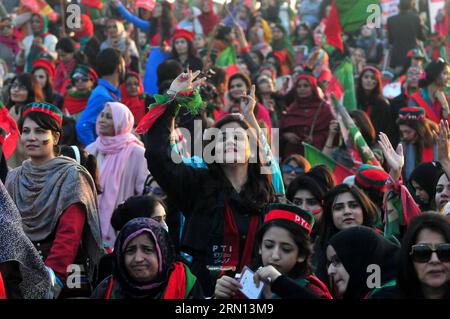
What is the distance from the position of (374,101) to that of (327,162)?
96.4 inches

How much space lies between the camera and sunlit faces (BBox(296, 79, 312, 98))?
1285cm

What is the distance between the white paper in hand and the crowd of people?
24 millimetres

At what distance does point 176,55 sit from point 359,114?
350cm

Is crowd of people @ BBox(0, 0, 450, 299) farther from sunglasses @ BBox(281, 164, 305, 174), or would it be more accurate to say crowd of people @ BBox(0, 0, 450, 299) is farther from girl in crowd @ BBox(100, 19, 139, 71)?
girl in crowd @ BBox(100, 19, 139, 71)

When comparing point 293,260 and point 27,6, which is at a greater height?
point 27,6

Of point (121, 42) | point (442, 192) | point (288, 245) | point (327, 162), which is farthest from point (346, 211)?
point (121, 42)

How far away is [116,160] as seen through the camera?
9.88 meters

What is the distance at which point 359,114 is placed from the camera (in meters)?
11.5

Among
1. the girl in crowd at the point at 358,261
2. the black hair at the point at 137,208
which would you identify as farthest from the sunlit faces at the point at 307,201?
the girl in crowd at the point at 358,261

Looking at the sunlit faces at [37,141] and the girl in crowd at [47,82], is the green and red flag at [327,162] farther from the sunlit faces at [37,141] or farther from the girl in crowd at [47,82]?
the sunlit faces at [37,141]

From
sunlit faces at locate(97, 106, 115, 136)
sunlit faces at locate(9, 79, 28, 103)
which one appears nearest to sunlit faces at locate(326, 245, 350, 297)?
sunlit faces at locate(97, 106, 115, 136)

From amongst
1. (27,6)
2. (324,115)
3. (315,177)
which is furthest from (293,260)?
(27,6)

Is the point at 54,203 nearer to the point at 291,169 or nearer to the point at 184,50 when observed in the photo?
the point at 291,169
